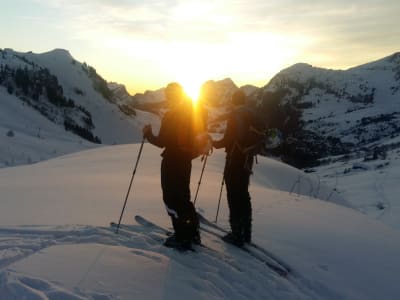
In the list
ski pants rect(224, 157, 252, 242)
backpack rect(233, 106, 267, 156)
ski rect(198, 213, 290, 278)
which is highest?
backpack rect(233, 106, 267, 156)

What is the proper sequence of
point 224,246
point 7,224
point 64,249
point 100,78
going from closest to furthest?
point 64,249 → point 7,224 → point 224,246 → point 100,78

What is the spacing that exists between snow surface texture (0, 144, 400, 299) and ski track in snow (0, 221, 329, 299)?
0.06 feet

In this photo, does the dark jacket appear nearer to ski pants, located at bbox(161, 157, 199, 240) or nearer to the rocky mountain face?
ski pants, located at bbox(161, 157, 199, 240)

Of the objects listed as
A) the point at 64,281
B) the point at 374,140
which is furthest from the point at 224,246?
the point at 374,140

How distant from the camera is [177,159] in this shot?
23.9 feet

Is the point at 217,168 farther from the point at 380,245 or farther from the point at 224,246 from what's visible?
the point at 224,246

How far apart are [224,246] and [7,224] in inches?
148

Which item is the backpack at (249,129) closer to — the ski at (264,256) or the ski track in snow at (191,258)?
the ski at (264,256)

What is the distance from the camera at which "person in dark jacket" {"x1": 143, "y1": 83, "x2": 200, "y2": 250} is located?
7.16 metres

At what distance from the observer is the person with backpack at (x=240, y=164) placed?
334 inches

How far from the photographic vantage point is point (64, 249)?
6102 millimetres

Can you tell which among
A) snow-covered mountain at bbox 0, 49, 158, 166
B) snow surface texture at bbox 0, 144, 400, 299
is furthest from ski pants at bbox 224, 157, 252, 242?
snow-covered mountain at bbox 0, 49, 158, 166

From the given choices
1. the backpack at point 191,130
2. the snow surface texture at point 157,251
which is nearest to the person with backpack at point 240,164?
the snow surface texture at point 157,251

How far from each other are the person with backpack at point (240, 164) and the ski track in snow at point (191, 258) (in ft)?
1.88
